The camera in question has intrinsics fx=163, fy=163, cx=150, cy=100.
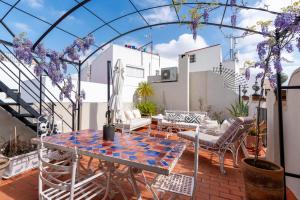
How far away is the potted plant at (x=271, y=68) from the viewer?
1.72 meters

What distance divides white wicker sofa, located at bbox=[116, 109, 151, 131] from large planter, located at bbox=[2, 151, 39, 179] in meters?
2.52

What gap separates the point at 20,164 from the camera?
2.82 m

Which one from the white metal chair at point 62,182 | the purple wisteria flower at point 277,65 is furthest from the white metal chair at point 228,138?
the white metal chair at point 62,182

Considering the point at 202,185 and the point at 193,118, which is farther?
the point at 193,118

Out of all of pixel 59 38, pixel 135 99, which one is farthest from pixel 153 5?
pixel 135 99

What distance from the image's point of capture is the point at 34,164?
10.00 feet

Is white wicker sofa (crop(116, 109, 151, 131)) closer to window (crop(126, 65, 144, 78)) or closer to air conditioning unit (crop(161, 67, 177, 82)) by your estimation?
air conditioning unit (crop(161, 67, 177, 82))

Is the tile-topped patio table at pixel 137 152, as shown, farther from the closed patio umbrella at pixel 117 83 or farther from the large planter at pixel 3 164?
the closed patio umbrella at pixel 117 83

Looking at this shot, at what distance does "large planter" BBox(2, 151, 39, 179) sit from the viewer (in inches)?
106

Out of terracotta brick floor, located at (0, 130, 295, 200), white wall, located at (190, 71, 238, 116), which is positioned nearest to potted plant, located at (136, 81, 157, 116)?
white wall, located at (190, 71, 238, 116)

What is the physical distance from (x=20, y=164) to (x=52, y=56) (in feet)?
7.51

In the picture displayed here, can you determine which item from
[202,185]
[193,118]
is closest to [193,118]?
[193,118]

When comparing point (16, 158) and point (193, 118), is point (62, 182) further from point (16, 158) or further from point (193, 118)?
point (193, 118)

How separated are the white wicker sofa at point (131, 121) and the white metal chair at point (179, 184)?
342cm
